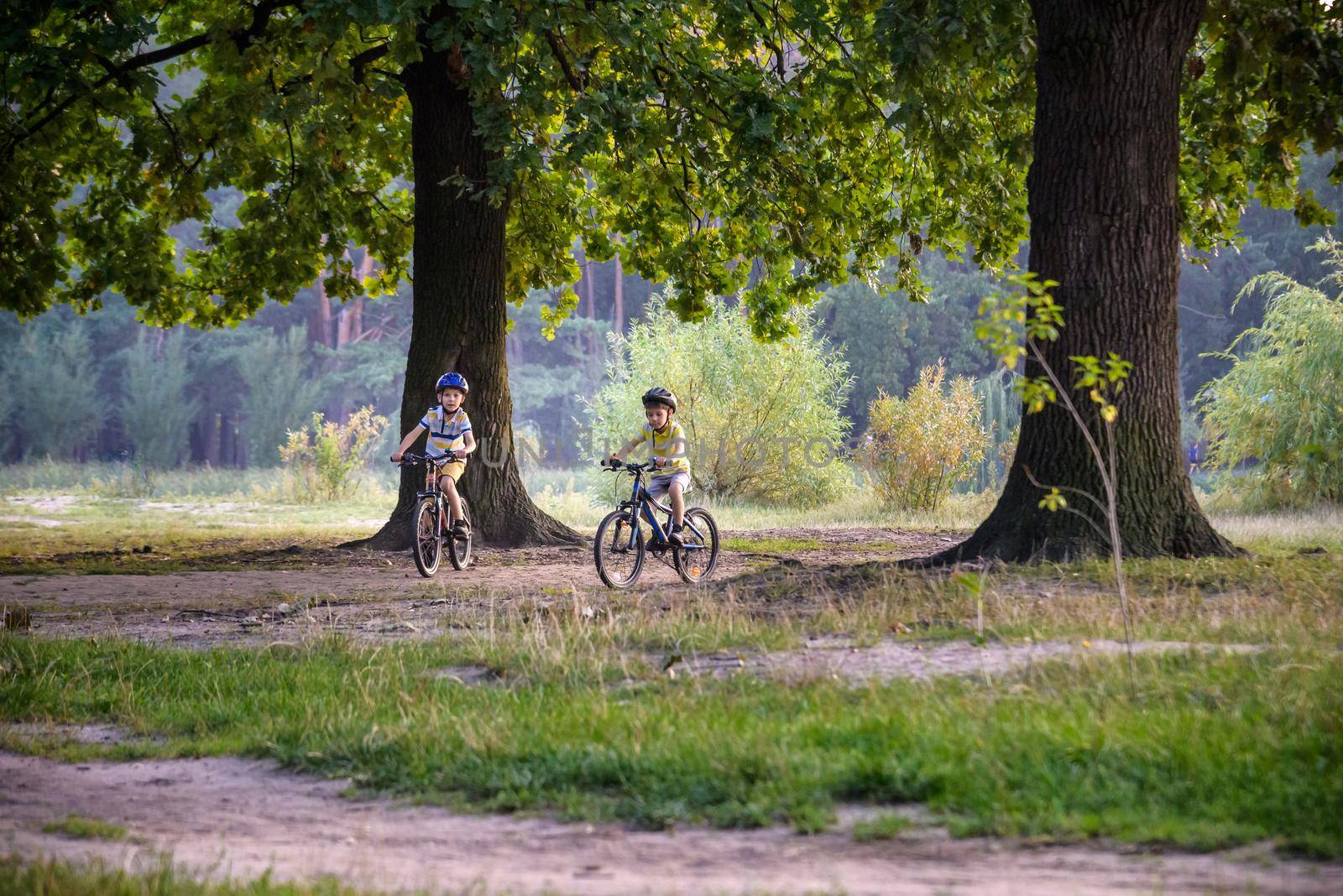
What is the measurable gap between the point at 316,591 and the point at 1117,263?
716 cm

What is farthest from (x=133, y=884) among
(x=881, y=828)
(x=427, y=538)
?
(x=427, y=538)

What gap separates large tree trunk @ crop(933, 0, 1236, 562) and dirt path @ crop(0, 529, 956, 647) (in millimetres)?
2719

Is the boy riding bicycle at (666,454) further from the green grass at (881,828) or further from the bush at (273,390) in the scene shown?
the bush at (273,390)

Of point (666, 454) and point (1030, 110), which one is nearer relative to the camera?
point (666, 454)

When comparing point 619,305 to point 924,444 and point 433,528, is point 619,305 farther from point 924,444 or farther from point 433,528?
point 433,528

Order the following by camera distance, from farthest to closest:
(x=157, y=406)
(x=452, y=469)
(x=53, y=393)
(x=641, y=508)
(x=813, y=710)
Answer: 1. (x=157, y=406)
2. (x=53, y=393)
3. (x=452, y=469)
4. (x=641, y=508)
5. (x=813, y=710)

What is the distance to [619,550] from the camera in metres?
12.3

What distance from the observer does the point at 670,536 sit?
1261 cm

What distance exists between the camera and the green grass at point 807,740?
15.8ft

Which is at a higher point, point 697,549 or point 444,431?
point 444,431

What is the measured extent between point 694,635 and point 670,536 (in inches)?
170

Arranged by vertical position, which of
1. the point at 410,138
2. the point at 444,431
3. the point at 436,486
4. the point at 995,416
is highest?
the point at 410,138

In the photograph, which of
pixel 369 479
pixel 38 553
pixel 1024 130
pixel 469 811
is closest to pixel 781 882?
pixel 469 811

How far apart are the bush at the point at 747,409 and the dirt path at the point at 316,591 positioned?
12409 millimetres
